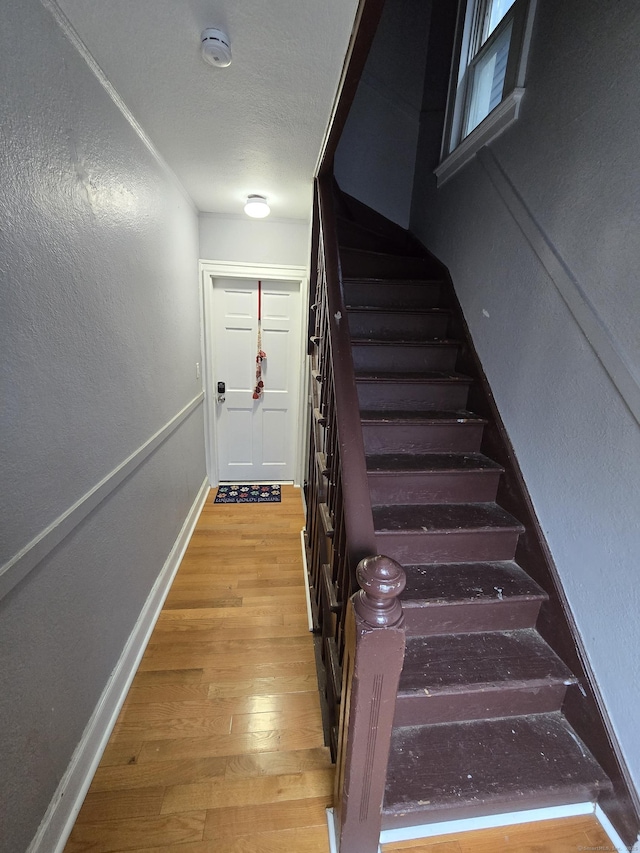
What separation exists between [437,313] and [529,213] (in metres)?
0.63

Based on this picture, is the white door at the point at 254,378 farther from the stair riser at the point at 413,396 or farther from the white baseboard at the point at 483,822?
the white baseboard at the point at 483,822

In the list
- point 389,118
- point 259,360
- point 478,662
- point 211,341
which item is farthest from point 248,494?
point 389,118

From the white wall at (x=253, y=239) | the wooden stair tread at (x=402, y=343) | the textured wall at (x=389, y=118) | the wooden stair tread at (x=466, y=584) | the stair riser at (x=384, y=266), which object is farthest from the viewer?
the white wall at (x=253, y=239)

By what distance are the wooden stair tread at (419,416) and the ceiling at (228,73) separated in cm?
128

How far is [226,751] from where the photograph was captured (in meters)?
1.21

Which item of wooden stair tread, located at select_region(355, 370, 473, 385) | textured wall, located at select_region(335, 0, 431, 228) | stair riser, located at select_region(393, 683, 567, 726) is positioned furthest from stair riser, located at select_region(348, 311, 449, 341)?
stair riser, located at select_region(393, 683, 567, 726)

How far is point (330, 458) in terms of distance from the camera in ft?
4.53

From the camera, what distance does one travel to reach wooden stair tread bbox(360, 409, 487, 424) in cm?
159

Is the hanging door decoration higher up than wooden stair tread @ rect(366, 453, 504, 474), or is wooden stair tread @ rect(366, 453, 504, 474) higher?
the hanging door decoration

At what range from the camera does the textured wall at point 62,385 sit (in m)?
0.82

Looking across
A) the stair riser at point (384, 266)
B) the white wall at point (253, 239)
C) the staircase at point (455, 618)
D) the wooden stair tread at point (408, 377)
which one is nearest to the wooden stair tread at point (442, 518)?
the staircase at point (455, 618)

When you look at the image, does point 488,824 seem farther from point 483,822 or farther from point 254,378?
point 254,378

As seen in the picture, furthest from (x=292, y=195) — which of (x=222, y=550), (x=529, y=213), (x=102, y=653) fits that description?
(x=102, y=653)

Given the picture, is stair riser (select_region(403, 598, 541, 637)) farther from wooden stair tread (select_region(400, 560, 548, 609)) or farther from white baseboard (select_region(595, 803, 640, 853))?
white baseboard (select_region(595, 803, 640, 853))
